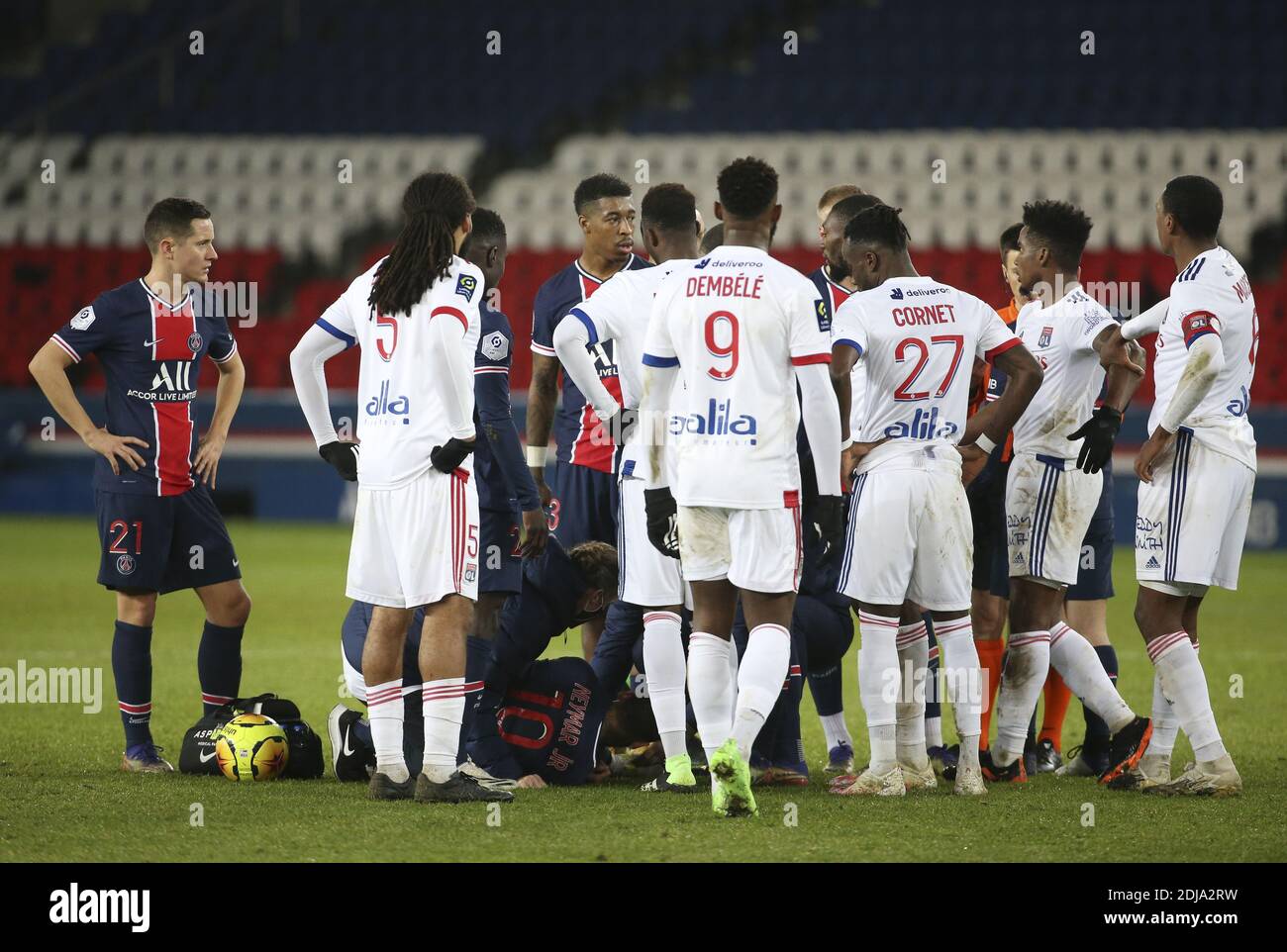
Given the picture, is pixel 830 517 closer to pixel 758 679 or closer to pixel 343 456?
pixel 758 679

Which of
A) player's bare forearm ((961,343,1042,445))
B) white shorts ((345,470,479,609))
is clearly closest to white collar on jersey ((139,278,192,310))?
white shorts ((345,470,479,609))

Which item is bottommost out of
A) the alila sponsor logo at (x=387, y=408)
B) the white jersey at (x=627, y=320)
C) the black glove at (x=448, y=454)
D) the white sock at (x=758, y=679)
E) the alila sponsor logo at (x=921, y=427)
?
the white sock at (x=758, y=679)

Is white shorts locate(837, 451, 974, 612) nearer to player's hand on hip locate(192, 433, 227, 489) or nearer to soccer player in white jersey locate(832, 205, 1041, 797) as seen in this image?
soccer player in white jersey locate(832, 205, 1041, 797)

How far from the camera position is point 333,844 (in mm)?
5168

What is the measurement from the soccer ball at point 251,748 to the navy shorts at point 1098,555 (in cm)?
346

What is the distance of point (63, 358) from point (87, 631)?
4.71 metres

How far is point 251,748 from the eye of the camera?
21.3 ft

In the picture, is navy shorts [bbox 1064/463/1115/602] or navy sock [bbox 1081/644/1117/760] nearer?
navy sock [bbox 1081/644/1117/760]

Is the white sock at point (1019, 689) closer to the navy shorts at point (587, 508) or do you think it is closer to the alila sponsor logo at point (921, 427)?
the alila sponsor logo at point (921, 427)

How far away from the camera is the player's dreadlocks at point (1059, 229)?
6.80 meters

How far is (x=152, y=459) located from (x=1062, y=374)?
12.7 feet

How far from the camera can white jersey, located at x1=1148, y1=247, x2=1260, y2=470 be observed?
6273 mm

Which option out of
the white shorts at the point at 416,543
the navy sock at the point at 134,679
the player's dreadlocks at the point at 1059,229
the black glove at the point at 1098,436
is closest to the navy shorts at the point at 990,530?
the black glove at the point at 1098,436

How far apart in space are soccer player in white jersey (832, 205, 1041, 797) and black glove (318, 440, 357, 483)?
184 centimetres
